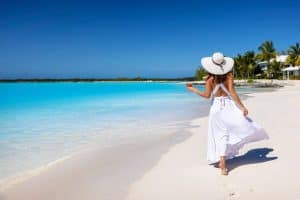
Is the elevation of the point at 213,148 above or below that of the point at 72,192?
above

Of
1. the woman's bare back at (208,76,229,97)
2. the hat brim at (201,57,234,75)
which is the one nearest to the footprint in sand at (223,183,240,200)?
the woman's bare back at (208,76,229,97)

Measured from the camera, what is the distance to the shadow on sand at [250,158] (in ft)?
16.1

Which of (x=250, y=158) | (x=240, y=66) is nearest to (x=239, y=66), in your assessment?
(x=240, y=66)

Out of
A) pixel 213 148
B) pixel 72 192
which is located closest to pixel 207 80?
pixel 213 148

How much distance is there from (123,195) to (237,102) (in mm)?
1867

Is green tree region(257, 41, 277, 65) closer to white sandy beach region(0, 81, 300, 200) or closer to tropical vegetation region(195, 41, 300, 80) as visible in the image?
tropical vegetation region(195, 41, 300, 80)

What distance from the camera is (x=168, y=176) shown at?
4.57 metres

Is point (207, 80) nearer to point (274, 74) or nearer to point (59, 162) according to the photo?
point (59, 162)

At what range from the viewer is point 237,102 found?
14.8ft

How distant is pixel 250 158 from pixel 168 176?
145 cm

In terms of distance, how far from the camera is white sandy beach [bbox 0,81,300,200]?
3.86 metres

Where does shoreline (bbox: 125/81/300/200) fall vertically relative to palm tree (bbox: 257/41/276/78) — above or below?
below

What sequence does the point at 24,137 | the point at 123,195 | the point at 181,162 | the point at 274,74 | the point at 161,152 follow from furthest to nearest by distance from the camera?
the point at 274,74 → the point at 24,137 → the point at 161,152 → the point at 181,162 → the point at 123,195

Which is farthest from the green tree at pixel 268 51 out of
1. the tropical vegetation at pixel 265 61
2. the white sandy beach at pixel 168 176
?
the white sandy beach at pixel 168 176
